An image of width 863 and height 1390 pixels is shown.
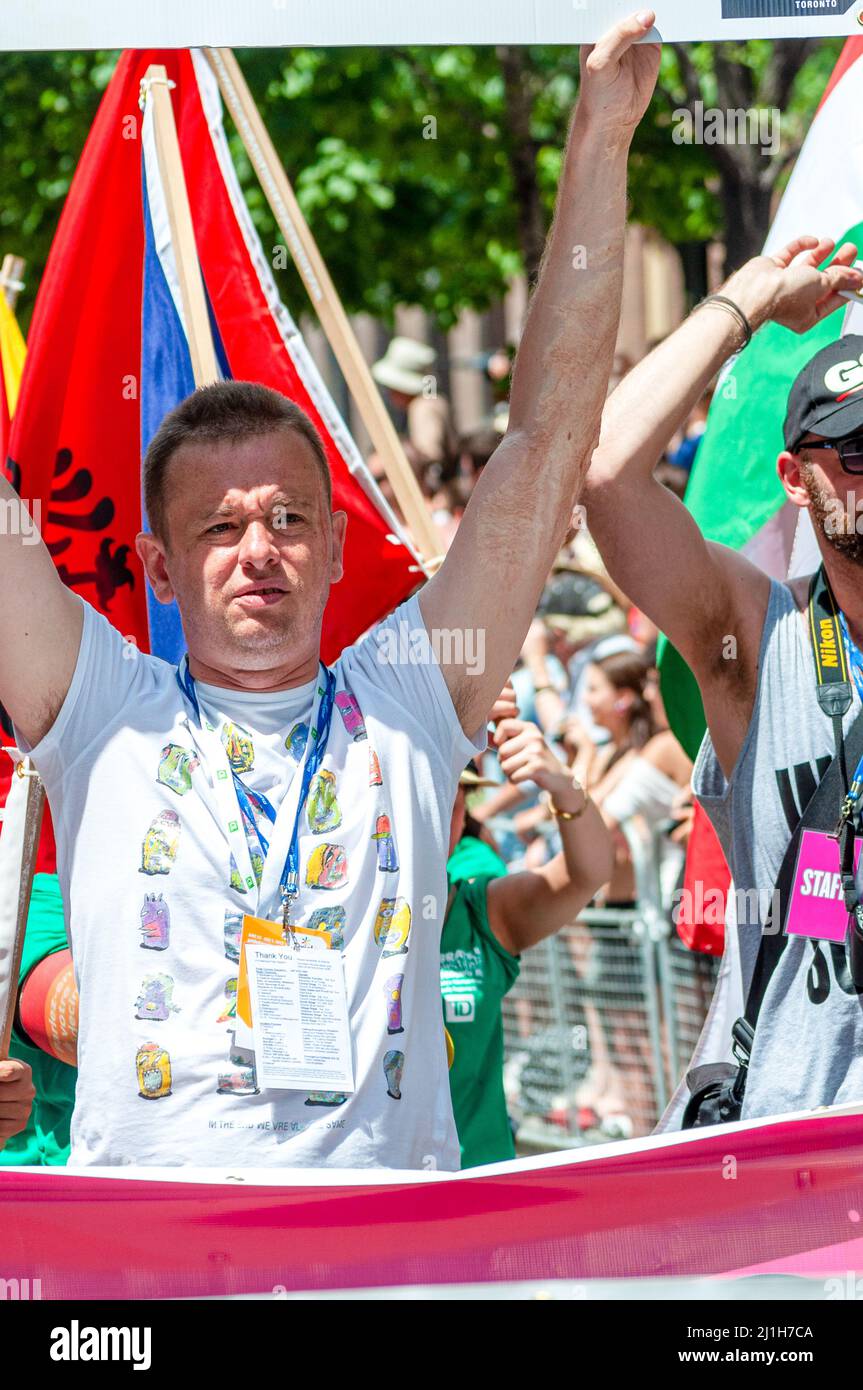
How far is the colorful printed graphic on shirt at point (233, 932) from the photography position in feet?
8.27

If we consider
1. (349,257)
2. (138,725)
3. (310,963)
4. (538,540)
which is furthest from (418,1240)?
(349,257)

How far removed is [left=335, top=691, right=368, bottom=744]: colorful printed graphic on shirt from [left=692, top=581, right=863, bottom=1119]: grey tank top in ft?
2.50

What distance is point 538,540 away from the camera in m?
2.79

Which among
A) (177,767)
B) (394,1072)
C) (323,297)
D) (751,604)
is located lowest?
(394,1072)

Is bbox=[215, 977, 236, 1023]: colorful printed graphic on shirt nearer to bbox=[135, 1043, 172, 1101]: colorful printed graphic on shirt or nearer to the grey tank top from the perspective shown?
bbox=[135, 1043, 172, 1101]: colorful printed graphic on shirt

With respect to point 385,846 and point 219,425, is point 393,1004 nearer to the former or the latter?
point 385,846

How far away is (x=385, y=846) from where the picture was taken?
2621 mm

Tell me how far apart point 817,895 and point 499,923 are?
1174 mm

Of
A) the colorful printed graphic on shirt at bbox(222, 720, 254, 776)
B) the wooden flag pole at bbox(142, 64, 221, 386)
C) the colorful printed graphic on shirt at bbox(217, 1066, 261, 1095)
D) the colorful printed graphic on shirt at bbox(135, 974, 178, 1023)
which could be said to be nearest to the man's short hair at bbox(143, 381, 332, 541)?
the colorful printed graphic on shirt at bbox(222, 720, 254, 776)

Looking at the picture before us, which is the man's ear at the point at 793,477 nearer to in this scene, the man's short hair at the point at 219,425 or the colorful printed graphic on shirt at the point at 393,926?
the man's short hair at the point at 219,425

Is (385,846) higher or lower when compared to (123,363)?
lower

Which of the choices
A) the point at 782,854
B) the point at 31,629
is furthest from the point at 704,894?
the point at 31,629

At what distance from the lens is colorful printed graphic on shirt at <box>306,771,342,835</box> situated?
2609 mm
